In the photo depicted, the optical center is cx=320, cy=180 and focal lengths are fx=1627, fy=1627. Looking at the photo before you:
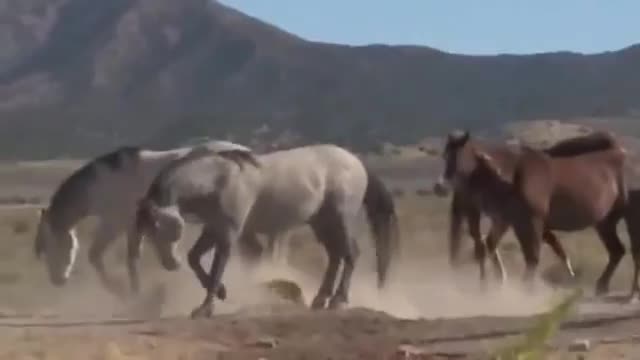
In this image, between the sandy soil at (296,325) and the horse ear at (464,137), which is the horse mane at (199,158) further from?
the horse ear at (464,137)

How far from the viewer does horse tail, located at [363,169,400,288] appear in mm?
17844

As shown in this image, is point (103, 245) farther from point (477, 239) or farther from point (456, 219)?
point (477, 239)

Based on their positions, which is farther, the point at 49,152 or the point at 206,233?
the point at 49,152

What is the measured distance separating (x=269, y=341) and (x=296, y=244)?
723 inches

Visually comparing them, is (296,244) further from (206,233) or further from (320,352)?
(320,352)

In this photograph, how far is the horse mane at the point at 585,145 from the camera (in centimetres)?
1850

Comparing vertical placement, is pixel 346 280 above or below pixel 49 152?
above

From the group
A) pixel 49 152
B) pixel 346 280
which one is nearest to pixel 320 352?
pixel 346 280

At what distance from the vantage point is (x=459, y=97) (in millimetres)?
190250

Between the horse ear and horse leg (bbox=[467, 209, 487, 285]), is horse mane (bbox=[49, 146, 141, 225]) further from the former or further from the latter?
the horse ear

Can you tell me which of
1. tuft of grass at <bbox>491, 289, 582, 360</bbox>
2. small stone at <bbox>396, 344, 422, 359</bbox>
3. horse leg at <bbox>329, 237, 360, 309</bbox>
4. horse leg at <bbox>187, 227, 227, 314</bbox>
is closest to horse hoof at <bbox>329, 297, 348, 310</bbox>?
horse leg at <bbox>329, 237, 360, 309</bbox>

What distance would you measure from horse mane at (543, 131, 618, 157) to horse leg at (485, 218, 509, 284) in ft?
5.00

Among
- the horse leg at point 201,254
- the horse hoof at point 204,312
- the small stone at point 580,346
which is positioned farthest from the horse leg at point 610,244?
the small stone at point 580,346

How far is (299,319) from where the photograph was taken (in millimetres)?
13594
